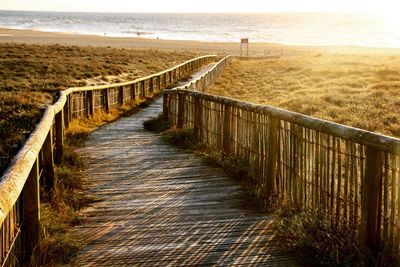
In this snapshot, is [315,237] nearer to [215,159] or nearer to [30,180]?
[30,180]

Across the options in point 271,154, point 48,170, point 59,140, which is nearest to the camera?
point 271,154

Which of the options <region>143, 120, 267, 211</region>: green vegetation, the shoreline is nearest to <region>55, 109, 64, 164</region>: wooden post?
<region>143, 120, 267, 211</region>: green vegetation

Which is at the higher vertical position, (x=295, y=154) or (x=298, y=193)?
(x=295, y=154)

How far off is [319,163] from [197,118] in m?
5.21

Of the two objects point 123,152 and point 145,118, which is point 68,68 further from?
point 123,152

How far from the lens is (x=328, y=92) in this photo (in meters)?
22.4

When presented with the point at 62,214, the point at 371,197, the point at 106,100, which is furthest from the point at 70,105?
the point at 371,197

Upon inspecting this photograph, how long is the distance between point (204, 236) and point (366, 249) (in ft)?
5.20

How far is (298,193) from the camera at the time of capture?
5.86 meters

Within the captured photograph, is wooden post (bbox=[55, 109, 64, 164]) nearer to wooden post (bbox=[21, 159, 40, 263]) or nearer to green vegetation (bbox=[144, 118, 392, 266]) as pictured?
green vegetation (bbox=[144, 118, 392, 266])

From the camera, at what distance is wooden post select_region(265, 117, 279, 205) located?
6.41 metres

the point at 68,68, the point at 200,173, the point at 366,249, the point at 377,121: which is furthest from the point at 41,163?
the point at 68,68

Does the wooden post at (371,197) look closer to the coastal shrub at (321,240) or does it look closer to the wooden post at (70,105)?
the coastal shrub at (321,240)

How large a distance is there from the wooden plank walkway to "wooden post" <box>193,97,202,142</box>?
1033 mm
